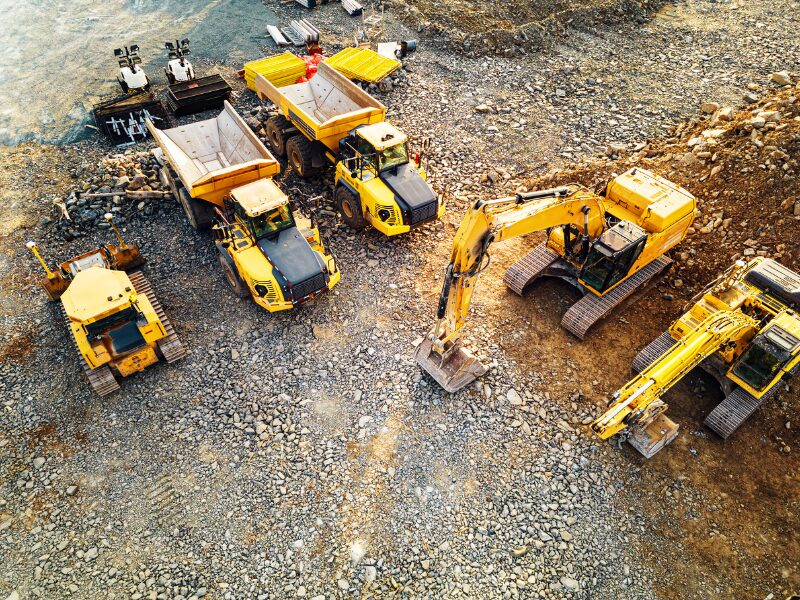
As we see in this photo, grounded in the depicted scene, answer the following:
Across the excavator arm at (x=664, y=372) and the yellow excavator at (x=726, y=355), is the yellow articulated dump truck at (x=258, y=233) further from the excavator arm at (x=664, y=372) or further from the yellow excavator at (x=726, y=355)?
the yellow excavator at (x=726, y=355)

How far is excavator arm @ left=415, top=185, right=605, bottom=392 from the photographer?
7559 millimetres

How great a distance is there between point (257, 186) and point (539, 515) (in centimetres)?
785

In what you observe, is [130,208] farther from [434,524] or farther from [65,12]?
[65,12]

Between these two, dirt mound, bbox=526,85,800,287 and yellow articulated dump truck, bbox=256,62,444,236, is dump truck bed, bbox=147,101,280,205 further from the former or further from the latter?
dirt mound, bbox=526,85,800,287

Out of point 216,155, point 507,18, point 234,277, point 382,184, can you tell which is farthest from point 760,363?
point 507,18

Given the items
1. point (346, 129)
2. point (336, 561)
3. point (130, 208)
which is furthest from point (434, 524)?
point (130, 208)

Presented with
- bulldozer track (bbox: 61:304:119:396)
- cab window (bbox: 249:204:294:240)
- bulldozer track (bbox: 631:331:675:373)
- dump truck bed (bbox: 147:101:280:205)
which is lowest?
bulldozer track (bbox: 631:331:675:373)

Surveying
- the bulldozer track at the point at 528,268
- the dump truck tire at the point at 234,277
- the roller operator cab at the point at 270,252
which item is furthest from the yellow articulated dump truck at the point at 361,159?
the dump truck tire at the point at 234,277

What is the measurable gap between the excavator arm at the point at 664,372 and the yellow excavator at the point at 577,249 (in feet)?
5.95

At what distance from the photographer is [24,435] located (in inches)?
337

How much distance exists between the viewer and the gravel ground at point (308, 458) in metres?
7.24

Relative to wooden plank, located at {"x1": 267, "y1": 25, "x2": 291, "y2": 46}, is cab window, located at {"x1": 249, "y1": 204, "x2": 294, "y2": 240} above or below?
below

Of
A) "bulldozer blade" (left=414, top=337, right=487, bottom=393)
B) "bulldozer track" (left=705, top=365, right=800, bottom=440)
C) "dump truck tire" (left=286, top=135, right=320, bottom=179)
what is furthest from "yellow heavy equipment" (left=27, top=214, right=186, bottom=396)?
"bulldozer track" (left=705, top=365, right=800, bottom=440)

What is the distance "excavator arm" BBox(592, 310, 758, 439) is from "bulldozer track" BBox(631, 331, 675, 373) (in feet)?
2.42
